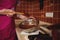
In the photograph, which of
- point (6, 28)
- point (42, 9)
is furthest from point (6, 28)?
point (42, 9)

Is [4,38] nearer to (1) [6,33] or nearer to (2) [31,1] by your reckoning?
(1) [6,33]

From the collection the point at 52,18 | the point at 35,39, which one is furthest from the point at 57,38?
the point at 52,18

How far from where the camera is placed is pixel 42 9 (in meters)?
1.80

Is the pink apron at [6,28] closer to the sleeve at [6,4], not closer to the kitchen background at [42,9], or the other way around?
the sleeve at [6,4]

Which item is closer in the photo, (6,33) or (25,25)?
(6,33)

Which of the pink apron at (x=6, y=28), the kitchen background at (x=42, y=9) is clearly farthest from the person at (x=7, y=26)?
the kitchen background at (x=42, y=9)

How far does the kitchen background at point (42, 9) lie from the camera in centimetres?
179

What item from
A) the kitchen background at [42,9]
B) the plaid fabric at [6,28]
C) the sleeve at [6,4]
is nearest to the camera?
the plaid fabric at [6,28]

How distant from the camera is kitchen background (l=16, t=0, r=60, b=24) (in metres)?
1.79

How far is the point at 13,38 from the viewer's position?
1.22 m

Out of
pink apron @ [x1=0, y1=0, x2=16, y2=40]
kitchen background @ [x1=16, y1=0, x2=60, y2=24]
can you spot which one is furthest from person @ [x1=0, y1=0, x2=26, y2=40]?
kitchen background @ [x1=16, y1=0, x2=60, y2=24]

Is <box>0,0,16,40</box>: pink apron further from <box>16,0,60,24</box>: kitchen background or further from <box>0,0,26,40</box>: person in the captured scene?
<box>16,0,60,24</box>: kitchen background

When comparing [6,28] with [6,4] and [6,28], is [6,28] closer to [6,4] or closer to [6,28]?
[6,28]

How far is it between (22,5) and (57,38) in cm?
75
